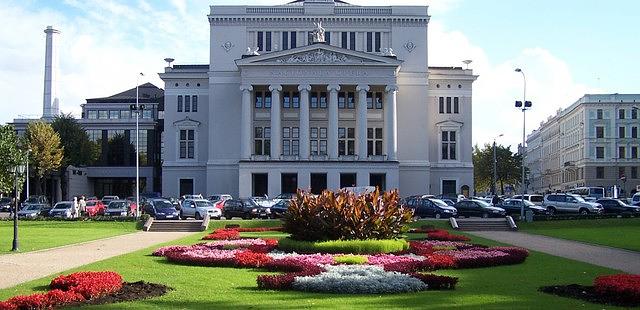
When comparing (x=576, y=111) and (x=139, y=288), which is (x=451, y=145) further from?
(x=139, y=288)

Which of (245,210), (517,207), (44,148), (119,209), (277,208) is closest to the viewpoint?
(277,208)

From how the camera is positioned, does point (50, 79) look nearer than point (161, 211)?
No

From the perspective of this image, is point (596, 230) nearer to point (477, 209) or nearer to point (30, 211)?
point (477, 209)

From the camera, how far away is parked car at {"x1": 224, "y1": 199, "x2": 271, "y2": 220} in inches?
2283

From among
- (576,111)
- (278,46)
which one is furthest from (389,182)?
(576,111)

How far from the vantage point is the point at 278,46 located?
92375 mm

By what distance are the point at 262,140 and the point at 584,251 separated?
62277 millimetres

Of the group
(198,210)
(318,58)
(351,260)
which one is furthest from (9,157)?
(318,58)

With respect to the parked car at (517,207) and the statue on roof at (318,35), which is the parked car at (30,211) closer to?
the statue on roof at (318,35)

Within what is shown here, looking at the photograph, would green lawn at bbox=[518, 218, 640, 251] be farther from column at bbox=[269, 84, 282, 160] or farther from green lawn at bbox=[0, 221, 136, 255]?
column at bbox=[269, 84, 282, 160]

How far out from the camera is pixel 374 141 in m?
89.5

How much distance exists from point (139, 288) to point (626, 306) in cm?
1032

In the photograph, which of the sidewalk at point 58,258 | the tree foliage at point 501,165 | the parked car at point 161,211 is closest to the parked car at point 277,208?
the parked car at point 161,211

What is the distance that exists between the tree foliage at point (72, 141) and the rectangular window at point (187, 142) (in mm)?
11496
